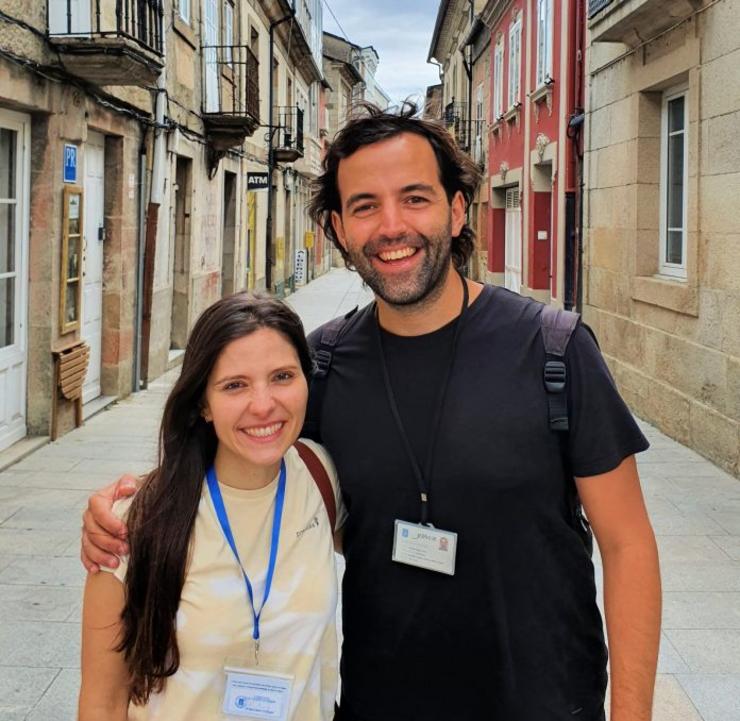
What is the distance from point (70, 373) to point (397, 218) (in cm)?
644

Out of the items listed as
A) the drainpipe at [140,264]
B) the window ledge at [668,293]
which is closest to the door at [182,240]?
the drainpipe at [140,264]

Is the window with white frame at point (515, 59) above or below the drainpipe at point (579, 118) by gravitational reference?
above

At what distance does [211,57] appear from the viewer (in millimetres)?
13180

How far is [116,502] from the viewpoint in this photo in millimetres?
1752

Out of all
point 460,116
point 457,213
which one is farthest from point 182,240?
point 460,116

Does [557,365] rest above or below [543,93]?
below

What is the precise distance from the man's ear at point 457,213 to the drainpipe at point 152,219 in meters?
8.49

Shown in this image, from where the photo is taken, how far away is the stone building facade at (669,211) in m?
6.70

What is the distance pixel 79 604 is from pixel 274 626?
2.95m

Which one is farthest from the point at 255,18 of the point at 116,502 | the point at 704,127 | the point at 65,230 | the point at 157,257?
the point at 116,502

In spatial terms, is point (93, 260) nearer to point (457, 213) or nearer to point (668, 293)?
point (668, 293)

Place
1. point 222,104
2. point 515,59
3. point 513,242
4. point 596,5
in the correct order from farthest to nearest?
point 513,242
point 515,59
point 222,104
point 596,5

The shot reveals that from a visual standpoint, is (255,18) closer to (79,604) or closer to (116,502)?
(79,604)

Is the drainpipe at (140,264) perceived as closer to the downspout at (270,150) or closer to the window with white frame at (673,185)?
the window with white frame at (673,185)
